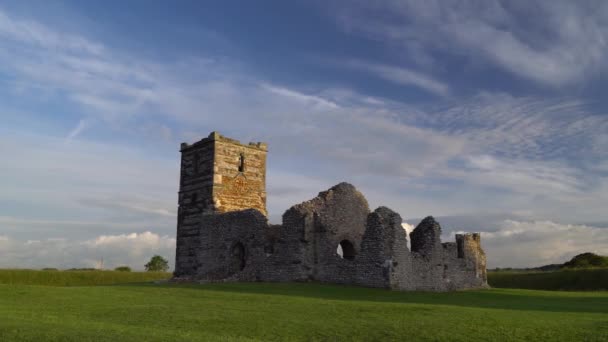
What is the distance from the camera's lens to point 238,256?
1155 inches

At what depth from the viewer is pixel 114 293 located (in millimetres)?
18734

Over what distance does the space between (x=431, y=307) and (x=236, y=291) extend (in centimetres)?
718

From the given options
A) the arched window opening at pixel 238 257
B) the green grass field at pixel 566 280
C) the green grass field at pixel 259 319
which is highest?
the arched window opening at pixel 238 257

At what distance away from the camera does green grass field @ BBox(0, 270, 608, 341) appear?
36.2 feet

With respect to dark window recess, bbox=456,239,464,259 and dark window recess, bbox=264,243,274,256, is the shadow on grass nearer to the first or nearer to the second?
dark window recess, bbox=264,243,274,256

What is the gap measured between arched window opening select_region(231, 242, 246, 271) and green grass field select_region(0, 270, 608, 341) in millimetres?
10019

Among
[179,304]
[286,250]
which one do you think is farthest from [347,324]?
[286,250]

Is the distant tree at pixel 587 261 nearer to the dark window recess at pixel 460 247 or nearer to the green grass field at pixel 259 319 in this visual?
the dark window recess at pixel 460 247

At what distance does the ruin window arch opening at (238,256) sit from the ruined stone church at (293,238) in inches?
2.0

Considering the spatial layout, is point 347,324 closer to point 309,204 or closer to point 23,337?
point 23,337

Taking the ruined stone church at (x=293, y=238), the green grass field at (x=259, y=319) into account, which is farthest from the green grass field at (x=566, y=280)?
the green grass field at (x=259, y=319)

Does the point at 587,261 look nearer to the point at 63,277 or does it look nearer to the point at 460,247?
the point at 460,247

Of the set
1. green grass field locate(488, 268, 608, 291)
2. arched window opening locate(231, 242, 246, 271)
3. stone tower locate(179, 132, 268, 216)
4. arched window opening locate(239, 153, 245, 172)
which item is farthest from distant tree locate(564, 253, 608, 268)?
arched window opening locate(231, 242, 246, 271)

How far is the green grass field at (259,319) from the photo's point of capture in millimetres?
11047
